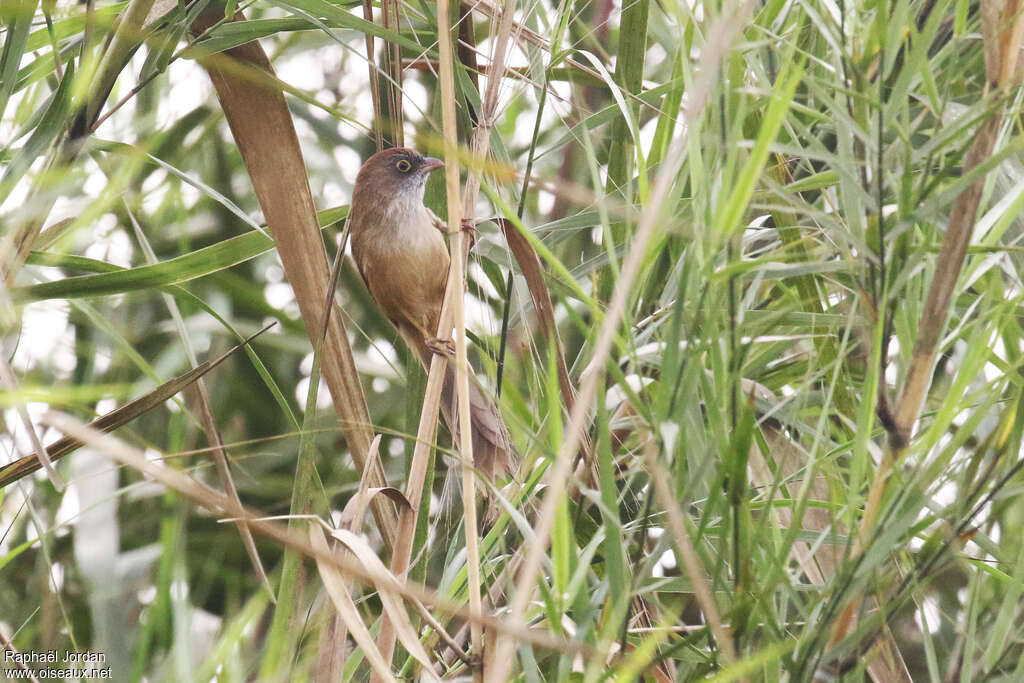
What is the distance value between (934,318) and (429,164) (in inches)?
89.4

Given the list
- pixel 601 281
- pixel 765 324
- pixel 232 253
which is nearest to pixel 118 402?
pixel 232 253

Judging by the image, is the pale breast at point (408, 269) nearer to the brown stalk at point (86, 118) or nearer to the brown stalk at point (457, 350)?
the brown stalk at point (457, 350)

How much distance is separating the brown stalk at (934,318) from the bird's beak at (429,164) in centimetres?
208

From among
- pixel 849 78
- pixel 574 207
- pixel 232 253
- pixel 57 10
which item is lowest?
pixel 574 207

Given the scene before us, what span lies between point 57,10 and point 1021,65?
159 centimetres

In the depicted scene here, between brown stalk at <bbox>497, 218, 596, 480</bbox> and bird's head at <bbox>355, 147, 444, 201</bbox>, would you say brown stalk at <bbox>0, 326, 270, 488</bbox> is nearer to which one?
brown stalk at <bbox>497, 218, 596, 480</bbox>

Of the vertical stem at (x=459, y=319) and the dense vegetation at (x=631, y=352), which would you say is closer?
the dense vegetation at (x=631, y=352)

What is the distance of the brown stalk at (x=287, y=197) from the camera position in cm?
193

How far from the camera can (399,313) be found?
3.29 m

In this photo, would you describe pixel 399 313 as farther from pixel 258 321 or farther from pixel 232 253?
pixel 232 253

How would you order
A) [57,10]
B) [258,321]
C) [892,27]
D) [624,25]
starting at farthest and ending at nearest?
[258,321] → [624,25] → [57,10] → [892,27]

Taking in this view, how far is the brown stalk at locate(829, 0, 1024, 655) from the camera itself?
3.76ft

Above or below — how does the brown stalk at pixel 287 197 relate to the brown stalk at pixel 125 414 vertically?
above

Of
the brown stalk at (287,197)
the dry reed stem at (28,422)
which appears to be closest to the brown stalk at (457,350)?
the brown stalk at (287,197)
